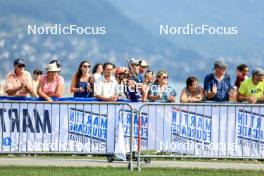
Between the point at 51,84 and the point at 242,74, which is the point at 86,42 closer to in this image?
the point at 242,74

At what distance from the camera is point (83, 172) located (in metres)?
16.6

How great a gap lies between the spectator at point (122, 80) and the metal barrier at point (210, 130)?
1.83m

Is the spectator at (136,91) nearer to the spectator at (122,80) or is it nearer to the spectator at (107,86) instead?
the spectator at (122,80)

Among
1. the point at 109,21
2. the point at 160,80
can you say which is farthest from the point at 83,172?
the point at 109,21

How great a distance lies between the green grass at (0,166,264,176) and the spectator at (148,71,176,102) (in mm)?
2404

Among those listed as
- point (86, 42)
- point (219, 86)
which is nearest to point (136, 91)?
point (219, 86)

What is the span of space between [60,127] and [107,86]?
72.1 inches

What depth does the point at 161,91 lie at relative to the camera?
1967cm

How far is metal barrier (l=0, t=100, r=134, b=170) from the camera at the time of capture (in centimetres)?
1762

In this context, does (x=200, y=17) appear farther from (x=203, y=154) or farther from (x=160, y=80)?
(x=203, y=154)

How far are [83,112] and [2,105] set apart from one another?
1233 mm

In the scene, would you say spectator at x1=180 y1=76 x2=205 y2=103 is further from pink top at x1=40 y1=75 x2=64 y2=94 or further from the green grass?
the green grass

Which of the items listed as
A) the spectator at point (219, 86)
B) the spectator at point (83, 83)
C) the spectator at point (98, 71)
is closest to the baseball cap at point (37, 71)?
the spectator at point (98, 71)

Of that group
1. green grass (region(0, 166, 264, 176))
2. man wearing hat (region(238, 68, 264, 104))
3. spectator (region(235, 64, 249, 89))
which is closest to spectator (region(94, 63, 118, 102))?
man wearing hat (region(238, 68, 264, 104))
